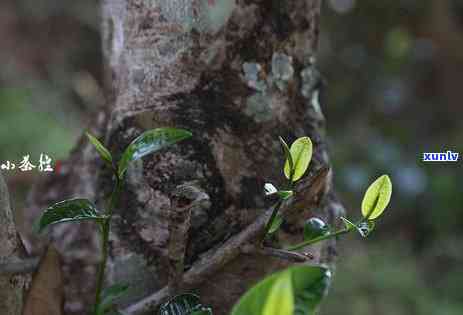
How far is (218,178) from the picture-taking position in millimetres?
549

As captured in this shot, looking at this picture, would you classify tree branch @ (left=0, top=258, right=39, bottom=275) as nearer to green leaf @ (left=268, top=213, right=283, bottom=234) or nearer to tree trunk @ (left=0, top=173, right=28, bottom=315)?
tree trunk @ (left=0, top=173, right=28, bottom=315)

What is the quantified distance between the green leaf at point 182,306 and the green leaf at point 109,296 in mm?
37

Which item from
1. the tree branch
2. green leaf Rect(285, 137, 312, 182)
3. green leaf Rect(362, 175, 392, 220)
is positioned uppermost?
green leaf Rect(285, 137, 312, 182)

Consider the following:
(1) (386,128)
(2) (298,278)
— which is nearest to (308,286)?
(2) (298,278)

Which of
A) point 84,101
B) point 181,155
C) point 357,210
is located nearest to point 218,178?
point 181,155

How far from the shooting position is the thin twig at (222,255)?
505mm

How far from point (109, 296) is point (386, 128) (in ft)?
6.28

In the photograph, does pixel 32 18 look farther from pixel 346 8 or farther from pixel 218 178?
pixel 218 178

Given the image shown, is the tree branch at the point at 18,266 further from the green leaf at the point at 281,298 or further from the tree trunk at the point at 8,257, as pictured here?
the green leaf at the point at 281,298

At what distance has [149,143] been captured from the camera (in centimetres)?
46

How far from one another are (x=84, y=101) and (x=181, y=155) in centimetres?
238

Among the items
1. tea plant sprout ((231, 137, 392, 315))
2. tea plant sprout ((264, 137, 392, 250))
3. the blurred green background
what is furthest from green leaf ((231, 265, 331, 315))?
the blurred green background

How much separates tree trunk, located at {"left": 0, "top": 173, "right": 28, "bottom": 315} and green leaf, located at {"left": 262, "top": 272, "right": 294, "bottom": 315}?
24 centimetres

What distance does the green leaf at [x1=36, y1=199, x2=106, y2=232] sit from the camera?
45cm
